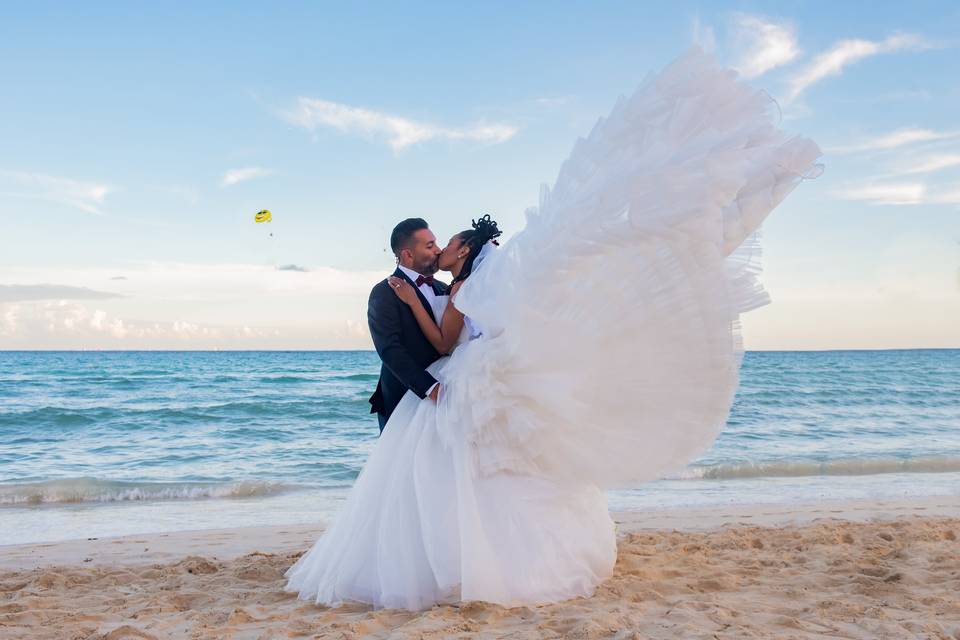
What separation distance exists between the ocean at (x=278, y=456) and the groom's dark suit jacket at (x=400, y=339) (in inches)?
185

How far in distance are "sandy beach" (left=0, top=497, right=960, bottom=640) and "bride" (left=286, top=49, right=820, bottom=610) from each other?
0.26 meters

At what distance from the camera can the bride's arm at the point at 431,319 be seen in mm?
4582

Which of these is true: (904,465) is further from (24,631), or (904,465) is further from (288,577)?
(24,631)

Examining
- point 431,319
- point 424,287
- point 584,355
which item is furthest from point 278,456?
point 584,355

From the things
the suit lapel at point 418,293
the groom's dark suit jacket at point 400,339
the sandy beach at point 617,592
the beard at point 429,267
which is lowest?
the sandy beach at point 617,592

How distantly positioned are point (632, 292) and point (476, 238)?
1048 mm

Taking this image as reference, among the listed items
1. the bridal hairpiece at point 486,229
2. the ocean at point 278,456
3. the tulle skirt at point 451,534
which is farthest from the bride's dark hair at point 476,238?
the ocean at point 278,456

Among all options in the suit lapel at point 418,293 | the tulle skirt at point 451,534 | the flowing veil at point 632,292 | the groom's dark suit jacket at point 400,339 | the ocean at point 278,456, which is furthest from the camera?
the ocean at point 278,456

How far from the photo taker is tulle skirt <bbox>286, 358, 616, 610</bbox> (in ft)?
13.8

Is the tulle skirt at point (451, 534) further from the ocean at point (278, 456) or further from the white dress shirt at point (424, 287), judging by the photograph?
the ocean at point (278, 456)

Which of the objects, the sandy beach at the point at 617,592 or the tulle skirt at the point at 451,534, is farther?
the tulle skirt at the point at 451,534

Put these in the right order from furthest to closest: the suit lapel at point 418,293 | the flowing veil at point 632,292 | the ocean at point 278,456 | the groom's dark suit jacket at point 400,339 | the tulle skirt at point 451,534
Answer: the ocean at point 278,456 → the suit lapel at point 418,293 → the groom's dark suit jacket at point 400,339 → the tulle skirt at point 451,534 → the flowing veil at point 632,292

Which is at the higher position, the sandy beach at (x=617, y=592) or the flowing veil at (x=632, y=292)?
the flowing veil at (x=632, y=292)

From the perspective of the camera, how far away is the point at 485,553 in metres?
4.16
